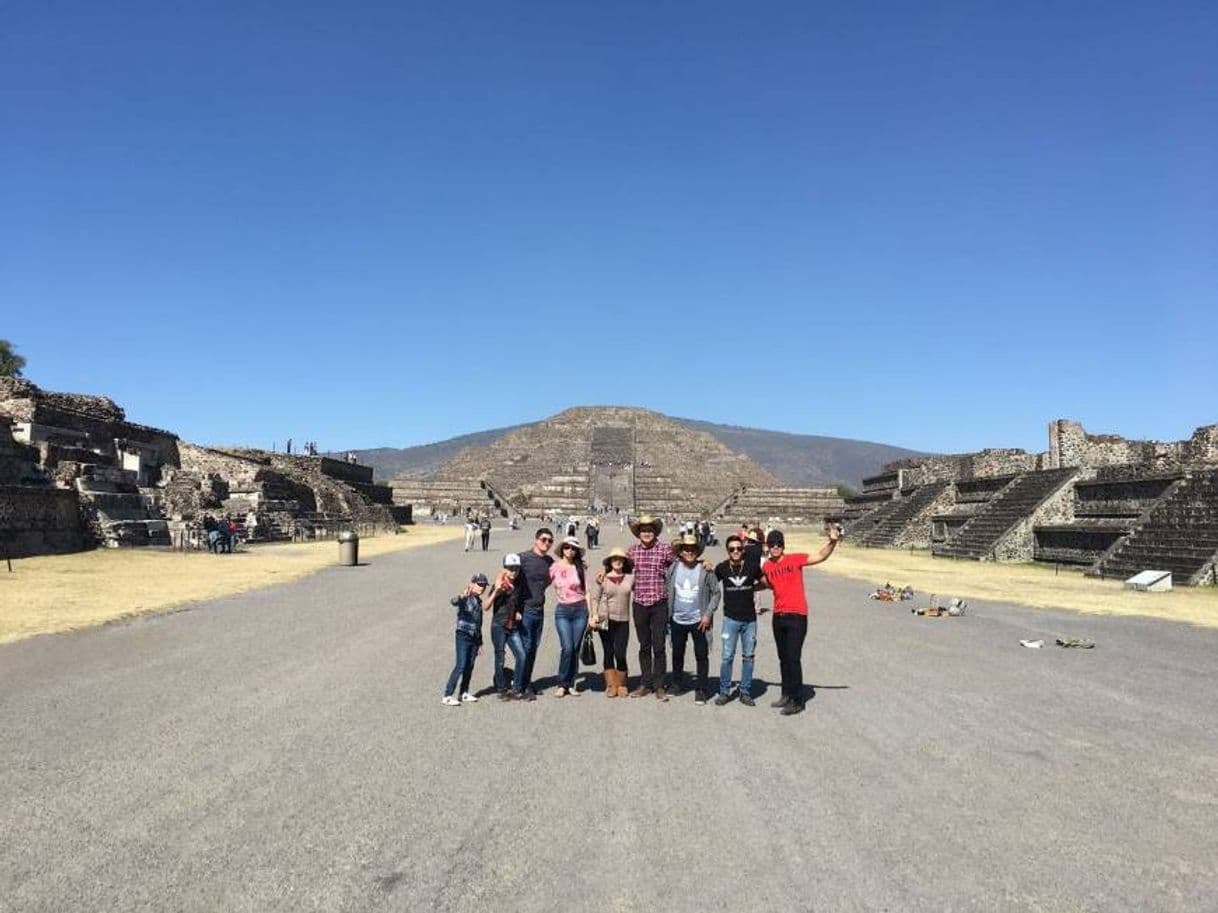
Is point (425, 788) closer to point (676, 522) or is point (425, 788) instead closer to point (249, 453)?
point (249, 453)

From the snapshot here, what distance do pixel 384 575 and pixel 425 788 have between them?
51.0 ft

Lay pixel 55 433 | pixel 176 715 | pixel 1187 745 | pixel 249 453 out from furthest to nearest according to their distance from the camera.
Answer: pixel 249 453 < pixel 55 433 < pixel 176 715 < pixel 1187 745

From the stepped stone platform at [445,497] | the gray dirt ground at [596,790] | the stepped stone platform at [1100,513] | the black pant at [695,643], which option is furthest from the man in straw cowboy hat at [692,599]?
the stepped stone platform at [445,497]

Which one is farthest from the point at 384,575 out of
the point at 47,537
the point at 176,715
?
the point at 176,715

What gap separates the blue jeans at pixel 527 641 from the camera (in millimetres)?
7715

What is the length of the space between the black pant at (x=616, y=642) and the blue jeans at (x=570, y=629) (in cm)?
21

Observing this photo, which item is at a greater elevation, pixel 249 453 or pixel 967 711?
pixel 249 453

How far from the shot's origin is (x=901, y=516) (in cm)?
3672

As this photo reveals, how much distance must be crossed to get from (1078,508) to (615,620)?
2256 cm

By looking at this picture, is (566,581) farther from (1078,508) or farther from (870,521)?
(870,521)

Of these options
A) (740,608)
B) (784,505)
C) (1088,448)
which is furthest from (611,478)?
(740,608)

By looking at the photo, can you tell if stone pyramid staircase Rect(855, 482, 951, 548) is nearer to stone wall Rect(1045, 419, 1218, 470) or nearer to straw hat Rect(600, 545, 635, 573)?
stone wall Rect(1045, 419, 1218, 470)

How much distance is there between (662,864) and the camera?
404 cm

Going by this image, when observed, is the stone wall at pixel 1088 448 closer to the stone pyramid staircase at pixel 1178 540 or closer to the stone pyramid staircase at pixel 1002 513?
the stone pyramid staircase at pixel 1002 513
